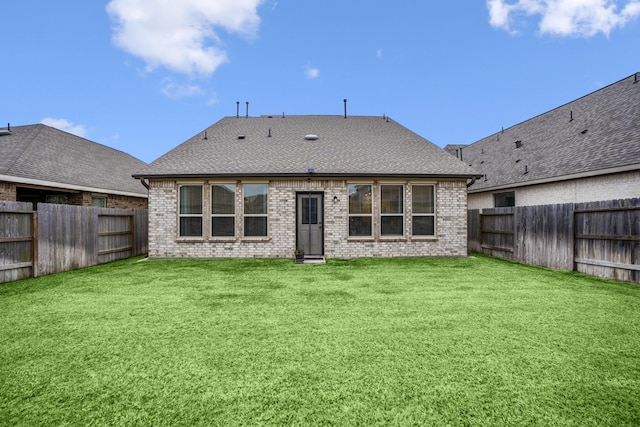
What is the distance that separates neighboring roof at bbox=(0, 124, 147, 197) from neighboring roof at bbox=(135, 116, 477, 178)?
4851 mm

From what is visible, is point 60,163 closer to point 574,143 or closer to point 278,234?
point 278,234

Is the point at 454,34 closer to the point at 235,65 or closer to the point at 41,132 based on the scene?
the point at 235,65

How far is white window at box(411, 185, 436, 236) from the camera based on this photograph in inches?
440

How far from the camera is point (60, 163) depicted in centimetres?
1389

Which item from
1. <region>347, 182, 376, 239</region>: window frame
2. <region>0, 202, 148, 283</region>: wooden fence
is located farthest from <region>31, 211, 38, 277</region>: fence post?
<region>347, 182, 376, 239</region>: window frame

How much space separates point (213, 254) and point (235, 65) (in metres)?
19.4

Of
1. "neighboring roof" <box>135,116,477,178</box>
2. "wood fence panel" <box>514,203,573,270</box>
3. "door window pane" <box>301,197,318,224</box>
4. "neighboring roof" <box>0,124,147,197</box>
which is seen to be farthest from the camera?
"neighboring roof" <box>0,124,147,197</box>

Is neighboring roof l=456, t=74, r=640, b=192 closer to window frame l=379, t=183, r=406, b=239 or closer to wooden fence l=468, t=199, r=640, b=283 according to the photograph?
wooden fence l=468, t=199, r=640, b=283

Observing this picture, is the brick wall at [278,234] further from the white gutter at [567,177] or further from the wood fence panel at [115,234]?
the white gutter at [567,177]

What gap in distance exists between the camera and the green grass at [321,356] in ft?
7.64

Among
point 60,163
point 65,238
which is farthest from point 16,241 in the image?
Result: point 60,163

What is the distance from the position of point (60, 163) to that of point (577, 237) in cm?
1921

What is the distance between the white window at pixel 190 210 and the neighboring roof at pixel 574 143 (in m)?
12.3

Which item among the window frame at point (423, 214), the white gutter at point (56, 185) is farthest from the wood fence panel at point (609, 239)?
the white gutter at point (56, 185)
